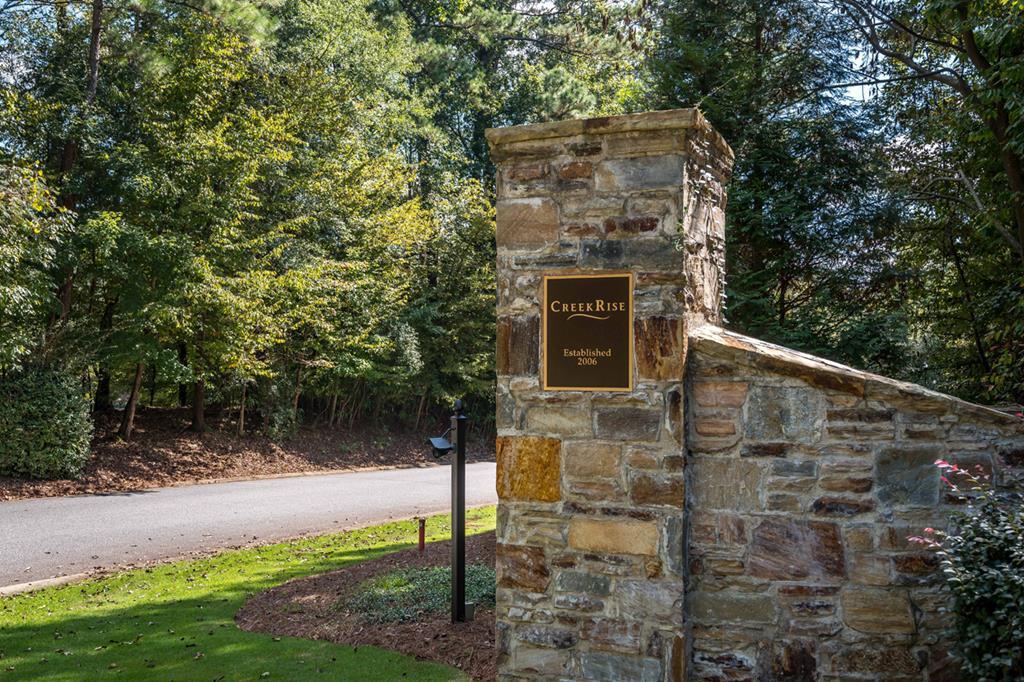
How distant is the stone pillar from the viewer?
383 cm

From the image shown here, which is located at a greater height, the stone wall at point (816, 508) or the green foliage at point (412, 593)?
the stone wall at point (816, 508)

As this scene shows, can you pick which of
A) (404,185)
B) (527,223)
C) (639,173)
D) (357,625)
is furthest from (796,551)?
(404,185)

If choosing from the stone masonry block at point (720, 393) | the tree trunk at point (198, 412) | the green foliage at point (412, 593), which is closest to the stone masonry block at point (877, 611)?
the stone masonry block at point (720, 393)

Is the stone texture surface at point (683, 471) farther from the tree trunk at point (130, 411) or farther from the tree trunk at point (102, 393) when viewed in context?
the tree trunk at point (102, 393)

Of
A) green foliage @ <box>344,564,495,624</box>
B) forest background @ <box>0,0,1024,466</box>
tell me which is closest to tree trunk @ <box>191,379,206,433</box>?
forest background @ <box>0,0,1024,466</box>

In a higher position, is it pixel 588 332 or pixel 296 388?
pixel 588 332

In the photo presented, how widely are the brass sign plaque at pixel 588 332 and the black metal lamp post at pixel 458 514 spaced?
1.86 meters

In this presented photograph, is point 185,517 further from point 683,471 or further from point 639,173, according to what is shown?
point 639,173

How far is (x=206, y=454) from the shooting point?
15.7 metres

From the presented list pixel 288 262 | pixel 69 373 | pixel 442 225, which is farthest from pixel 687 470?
pixel 442 225

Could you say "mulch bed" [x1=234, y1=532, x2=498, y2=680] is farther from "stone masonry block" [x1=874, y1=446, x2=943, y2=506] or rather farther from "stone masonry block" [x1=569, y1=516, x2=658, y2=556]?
"stone masonry block" [x1=874, y1=446, x2=943, y2=506]

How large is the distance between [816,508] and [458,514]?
2.87m

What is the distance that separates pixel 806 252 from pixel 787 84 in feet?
7.05

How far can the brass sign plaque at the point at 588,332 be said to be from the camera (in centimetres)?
392
